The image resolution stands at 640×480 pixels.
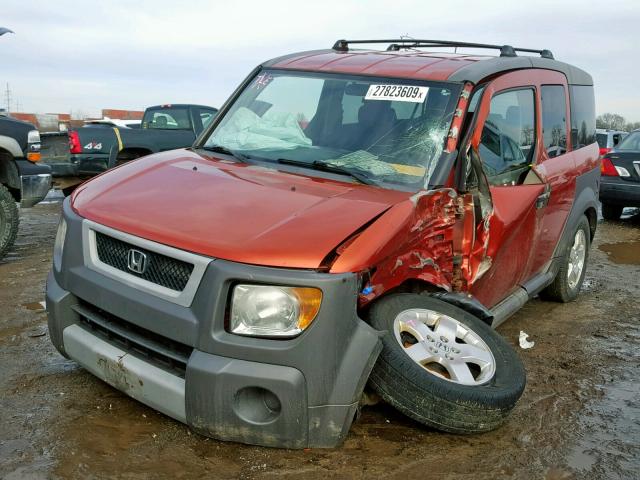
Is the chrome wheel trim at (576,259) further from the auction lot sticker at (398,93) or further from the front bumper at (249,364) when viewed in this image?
the front bumper at (249,364)

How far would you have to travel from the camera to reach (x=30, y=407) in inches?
134

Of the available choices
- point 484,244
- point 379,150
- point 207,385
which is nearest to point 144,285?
point 207,385

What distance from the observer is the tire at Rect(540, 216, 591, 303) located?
5621 millimetres

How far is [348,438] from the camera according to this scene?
3164 mm

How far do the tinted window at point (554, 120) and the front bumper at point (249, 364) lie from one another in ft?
9.03

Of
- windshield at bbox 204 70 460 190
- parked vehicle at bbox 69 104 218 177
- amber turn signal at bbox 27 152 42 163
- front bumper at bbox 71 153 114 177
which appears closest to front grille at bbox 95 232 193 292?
windshield at bbox 204 70 460 190

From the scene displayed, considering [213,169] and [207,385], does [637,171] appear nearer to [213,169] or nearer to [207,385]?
[213,169]

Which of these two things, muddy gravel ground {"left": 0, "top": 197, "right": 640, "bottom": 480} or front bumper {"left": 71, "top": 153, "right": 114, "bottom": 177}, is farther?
front bumper {"left": 71, "top": 153, "right": 114, "bottom": 177}

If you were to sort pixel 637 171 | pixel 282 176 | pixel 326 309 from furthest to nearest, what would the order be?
pixel 637 171 < pixel 282 176 < pixel 326 309

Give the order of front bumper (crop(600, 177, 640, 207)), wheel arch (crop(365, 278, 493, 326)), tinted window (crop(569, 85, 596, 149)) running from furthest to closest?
front bumper (crop(600, 177, 640, 207)), tinted window (crop(569, 85, 596, 149)), wheel arch (crop(365, 278, 493, 326))

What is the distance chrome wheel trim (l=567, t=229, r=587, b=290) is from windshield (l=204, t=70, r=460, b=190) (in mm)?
2532

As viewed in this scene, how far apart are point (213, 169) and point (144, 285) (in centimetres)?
96

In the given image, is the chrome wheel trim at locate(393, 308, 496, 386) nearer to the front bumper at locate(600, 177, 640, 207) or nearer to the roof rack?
the roof rack

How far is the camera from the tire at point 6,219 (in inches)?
266
